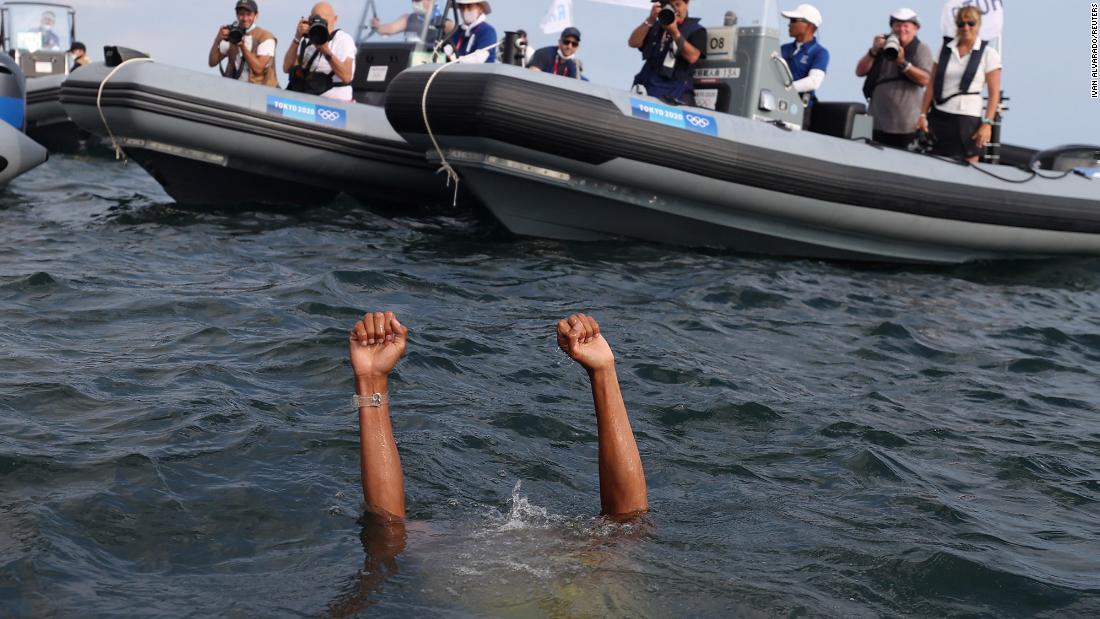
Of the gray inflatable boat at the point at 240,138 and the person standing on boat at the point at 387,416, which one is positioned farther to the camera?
the gray inflatable boat at the point at 240,138

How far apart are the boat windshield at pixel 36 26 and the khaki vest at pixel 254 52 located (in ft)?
27.9

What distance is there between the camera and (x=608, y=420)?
10.4 feet

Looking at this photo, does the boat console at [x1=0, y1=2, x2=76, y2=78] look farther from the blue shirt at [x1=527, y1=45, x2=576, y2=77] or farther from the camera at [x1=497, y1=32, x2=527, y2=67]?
the camera at [x1=497, y1=32, x2=527, y2=67]

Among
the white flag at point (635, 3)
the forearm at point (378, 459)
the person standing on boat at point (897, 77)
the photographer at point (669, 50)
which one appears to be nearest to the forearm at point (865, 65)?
the person standing on boat at point (897, 77)

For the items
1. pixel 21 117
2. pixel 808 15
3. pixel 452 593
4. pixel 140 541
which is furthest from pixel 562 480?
pixel 21 117

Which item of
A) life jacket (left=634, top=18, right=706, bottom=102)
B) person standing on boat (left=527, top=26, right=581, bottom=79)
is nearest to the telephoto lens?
life jacket (left=634, top=18, right=706, bottom=102)

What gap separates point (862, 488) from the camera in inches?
145

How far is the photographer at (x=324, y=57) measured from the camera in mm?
8875

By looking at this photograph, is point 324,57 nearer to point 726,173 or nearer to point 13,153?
point 13,153

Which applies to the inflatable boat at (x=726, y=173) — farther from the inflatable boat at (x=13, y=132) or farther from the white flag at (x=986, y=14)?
the inflatable boat at (x=13, y=132)

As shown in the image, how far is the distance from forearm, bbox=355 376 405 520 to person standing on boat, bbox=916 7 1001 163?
636cm

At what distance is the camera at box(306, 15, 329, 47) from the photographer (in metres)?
8.80

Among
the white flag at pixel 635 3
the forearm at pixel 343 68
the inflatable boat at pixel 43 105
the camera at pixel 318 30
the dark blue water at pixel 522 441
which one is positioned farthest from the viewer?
the inflatable boat at pixel 43 105

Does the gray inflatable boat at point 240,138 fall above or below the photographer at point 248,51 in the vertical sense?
below
